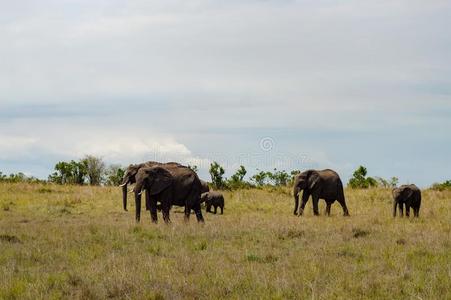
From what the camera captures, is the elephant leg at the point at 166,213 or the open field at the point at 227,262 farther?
the elephant leg at the point at 166,213

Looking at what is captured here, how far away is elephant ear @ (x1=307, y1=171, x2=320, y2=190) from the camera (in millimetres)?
27906

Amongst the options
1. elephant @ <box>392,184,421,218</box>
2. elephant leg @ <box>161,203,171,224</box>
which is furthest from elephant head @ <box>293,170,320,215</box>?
elephant leg @ <box>161,203,171,224</box>

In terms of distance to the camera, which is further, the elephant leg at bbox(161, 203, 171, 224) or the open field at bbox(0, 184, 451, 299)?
the elephant leg at bbox(161, 203, 171, 224)

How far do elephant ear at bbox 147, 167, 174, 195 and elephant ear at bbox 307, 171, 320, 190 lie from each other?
28.9 feet

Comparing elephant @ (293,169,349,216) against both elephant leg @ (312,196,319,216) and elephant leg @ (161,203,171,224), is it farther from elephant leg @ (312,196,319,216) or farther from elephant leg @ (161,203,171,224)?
elephant leg @ (161,203,171,224)

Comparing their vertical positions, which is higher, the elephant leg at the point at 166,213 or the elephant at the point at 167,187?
the elephant at the point at 167,187

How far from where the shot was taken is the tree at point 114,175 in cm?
6401

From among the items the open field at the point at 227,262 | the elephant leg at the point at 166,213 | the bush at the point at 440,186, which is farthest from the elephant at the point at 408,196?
the bush at the point at 440,186

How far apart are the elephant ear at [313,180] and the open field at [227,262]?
22.2ft

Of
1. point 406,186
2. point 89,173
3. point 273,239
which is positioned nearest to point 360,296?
point 273,239

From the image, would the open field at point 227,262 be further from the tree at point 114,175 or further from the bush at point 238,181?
the tree at point 114,175

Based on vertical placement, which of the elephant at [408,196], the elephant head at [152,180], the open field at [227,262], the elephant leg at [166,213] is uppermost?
the elephant head at [152,180]

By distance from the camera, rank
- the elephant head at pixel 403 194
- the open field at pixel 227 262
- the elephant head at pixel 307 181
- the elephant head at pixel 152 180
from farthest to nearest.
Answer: the elephant head at pixel 307 181 < the elephant head at pixel 403 194 < the elephant head at pixel 152 180 < the open field at pixel 227 262

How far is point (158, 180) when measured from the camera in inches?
830
